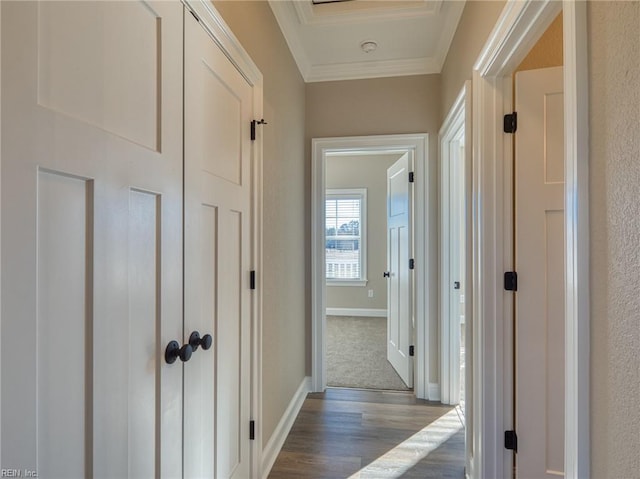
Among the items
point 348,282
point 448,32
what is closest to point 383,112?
point 448,32

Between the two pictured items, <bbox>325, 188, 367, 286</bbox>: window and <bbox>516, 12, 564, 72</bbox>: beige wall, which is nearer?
<bbox>516, 12, 564, 72</bbox>: beige wall

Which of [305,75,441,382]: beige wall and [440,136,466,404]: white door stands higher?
[305,75,441,382]: beige wall

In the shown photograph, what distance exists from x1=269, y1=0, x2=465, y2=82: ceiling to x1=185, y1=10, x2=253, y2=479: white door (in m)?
0.99

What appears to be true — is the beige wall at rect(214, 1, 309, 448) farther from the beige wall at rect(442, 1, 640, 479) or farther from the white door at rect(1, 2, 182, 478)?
the beige wall at rect(442, 1, 640, 479)

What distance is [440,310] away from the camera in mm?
2709

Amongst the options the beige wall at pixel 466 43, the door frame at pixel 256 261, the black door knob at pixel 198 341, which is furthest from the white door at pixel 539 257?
the black door knob at pixel 198 341

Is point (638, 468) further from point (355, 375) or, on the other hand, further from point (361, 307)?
point (361, 307)

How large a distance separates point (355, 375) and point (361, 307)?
2465 mm

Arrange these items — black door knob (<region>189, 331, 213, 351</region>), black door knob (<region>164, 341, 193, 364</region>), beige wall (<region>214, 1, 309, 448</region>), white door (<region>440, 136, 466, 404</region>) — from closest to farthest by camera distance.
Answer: black door knob (<region>164, 341, 193, 364</region>) < black door knob (<region>189, 331, 213, 351</region>) < beige wall (<region>214, 1, 309, 448</region>) < white door (<region>440, 136, 466, 404</region>)

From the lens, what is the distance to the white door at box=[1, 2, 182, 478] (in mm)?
578

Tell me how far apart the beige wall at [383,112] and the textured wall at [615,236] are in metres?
2.01

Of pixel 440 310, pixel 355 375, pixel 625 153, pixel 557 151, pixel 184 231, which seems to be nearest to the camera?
pixel 625 153

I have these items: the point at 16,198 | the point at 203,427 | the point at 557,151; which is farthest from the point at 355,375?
the point at 16,198

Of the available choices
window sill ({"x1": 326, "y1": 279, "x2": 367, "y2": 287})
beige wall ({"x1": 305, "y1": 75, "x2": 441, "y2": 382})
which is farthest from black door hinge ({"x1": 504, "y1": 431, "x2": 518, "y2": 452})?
window sill ({"x1": 326, "y1": 279, "x2": 367, "y2": 287})
